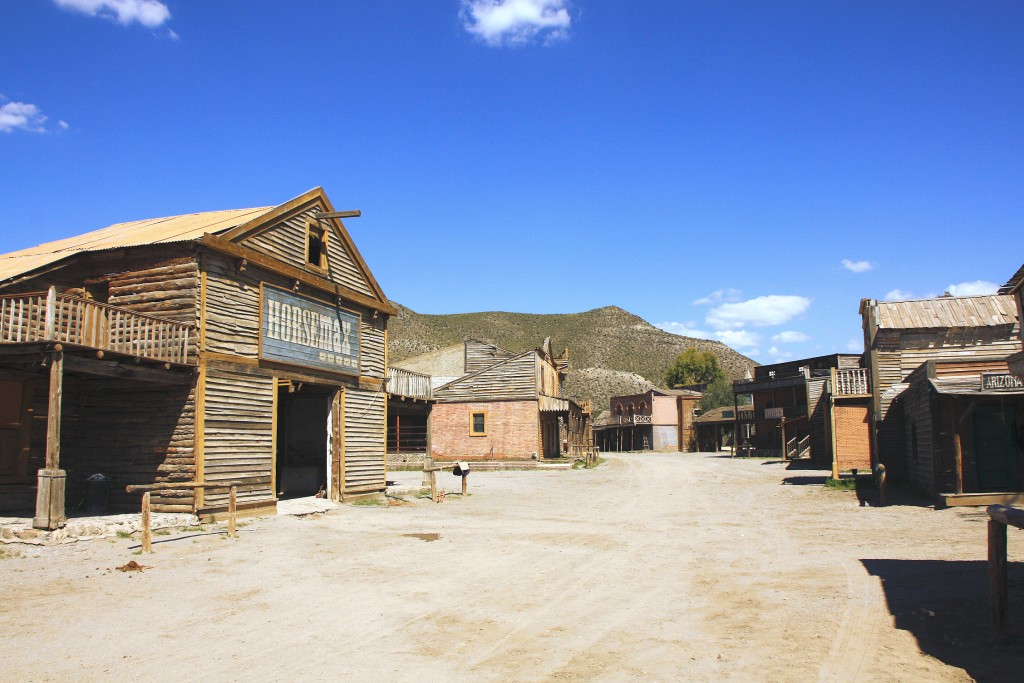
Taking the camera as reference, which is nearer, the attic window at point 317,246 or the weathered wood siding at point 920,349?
the attic window at point 317,246

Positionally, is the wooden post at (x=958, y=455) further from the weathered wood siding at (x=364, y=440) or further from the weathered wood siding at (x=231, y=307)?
the weathered wood siding at (x=231, y=307)

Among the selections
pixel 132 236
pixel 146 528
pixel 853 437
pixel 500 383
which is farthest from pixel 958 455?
pixel 500 383

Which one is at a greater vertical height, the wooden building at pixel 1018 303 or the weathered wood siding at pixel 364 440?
the wooden building at pixel 1018 303

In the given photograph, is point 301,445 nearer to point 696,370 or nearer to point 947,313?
point 947,313

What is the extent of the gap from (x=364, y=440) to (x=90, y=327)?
8974 millimetres

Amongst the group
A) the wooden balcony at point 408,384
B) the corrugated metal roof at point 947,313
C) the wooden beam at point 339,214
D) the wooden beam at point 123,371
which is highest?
the wooden beam at point 339,214

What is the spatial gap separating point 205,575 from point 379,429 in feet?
37.3

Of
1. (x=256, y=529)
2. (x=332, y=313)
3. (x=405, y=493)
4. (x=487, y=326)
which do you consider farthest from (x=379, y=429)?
(x=487, y=326)

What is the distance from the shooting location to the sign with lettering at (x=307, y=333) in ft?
58.4

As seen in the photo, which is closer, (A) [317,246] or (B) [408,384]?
(A) [317,246]

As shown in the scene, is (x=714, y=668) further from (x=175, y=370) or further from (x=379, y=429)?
(x=379, y=429)

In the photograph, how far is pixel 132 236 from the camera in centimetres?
1822

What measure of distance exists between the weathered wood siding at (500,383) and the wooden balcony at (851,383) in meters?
15.8

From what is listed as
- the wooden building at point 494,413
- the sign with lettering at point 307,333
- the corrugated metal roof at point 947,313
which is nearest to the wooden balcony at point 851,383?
the corrugated metal roof at point 947,313
